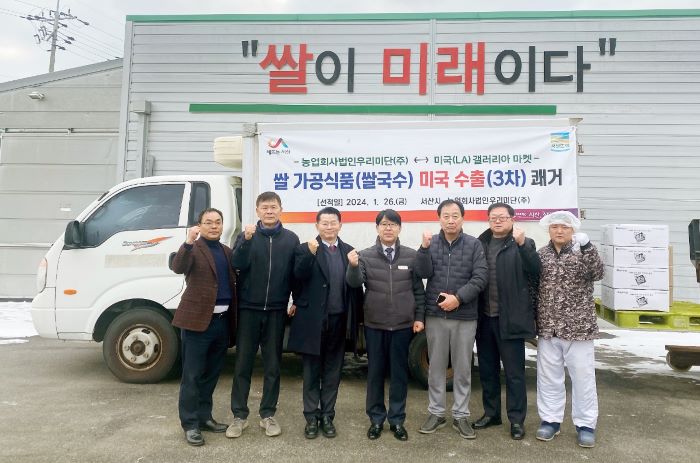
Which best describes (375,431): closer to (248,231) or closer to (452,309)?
(452,309)

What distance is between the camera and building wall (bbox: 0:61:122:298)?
11070 mm

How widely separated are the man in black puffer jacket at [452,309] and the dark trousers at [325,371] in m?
0.74

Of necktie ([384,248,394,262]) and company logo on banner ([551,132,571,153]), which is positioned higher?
company logo on banner ([551,132,571,153])

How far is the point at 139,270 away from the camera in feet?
16.6

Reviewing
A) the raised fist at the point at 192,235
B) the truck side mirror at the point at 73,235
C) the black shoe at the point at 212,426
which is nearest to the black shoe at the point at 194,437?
the black shoe at the point at 212,426

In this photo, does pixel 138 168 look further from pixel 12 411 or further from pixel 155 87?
pixel 12 411

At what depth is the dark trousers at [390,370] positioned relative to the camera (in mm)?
3793

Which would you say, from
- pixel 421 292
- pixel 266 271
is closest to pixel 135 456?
pixel 266 271

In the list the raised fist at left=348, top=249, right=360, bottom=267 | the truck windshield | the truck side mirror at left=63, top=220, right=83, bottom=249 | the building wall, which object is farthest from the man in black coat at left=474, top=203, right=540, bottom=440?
the building wall

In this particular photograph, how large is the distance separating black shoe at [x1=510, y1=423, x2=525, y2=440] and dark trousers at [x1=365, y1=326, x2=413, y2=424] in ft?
2.89

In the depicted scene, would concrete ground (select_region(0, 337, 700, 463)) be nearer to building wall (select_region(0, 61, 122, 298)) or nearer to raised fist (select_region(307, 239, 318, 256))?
raised fist (select_region(307, 239, 318, 256))

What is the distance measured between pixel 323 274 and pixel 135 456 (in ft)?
6.08

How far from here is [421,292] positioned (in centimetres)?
390

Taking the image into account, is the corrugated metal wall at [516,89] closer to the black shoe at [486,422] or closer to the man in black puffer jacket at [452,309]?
the man in black puffer jacket at [452,309]
